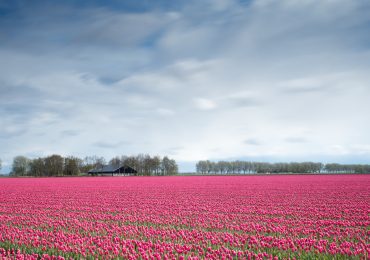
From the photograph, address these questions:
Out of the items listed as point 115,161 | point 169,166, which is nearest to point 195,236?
point 169,166

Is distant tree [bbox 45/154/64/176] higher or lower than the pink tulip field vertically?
higher

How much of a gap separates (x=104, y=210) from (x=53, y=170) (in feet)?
417

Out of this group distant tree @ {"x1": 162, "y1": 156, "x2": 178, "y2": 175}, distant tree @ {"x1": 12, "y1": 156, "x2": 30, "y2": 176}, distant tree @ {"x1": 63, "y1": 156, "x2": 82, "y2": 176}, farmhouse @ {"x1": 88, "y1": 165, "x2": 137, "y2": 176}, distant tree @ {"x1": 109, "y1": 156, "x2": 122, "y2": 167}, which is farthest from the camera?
distant tree @ {"x1": 109, "y1": 156, "x2": 122, "y2": 167}

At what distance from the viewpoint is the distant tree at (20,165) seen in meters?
150

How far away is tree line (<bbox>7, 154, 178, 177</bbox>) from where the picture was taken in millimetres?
132750

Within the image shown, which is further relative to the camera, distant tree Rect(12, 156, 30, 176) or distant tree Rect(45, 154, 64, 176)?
distant tree Rect(12, 156, 30, 176)

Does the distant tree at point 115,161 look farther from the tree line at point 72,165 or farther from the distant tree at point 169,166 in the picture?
the distant tree at point 169,166

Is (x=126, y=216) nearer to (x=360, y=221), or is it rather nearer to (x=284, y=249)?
(x=284, y=249)

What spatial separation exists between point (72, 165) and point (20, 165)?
4046cm

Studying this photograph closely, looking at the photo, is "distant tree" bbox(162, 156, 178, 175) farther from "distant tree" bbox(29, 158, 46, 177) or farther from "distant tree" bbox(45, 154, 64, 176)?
"distant tree" bbox(29, 158, 46, 177)

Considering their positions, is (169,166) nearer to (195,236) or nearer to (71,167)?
(71,167)

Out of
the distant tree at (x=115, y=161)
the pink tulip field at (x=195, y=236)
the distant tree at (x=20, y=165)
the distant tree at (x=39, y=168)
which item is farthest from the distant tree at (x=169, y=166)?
the pink tulip field at (x=195, y=236)

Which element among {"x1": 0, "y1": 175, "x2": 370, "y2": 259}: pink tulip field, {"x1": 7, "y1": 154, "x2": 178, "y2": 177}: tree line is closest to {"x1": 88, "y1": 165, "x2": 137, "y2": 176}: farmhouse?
{"x1": 7, "y1": 154, "x2": 178, "y2": 177}: tree line

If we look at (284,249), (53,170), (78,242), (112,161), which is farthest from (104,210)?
(112,161)
